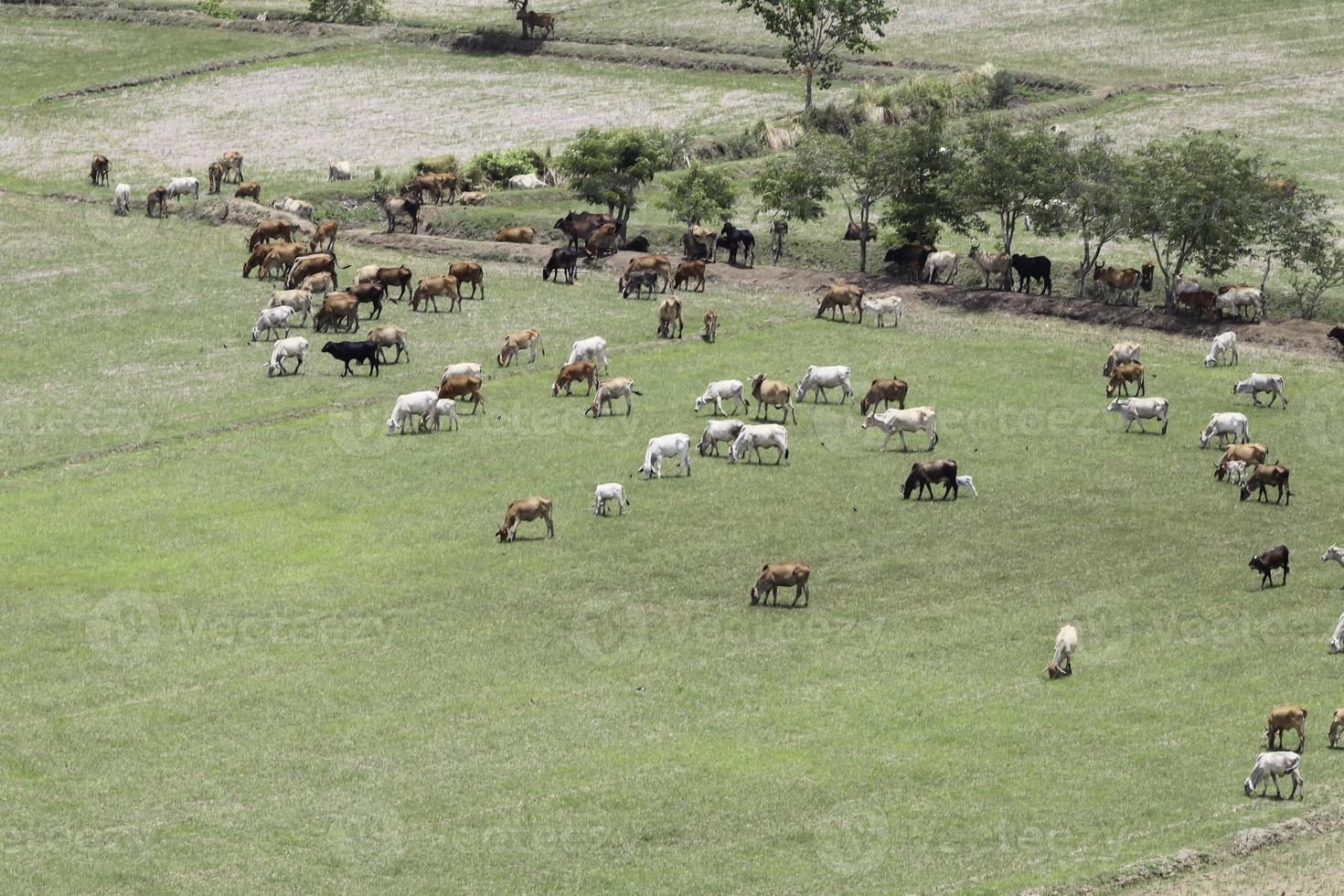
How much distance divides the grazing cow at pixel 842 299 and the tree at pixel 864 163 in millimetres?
7256

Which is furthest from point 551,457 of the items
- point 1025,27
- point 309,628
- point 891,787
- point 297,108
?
point 1025,27

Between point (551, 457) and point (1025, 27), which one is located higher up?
point (1025, 27)

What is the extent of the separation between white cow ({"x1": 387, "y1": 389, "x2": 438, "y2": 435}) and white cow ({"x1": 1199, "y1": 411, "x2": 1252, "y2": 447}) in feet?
66.5

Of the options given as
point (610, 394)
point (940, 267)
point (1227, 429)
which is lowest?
point (610, 394)

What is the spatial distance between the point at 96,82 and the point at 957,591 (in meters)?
85.8

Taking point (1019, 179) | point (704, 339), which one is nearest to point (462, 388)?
point (704, 339)

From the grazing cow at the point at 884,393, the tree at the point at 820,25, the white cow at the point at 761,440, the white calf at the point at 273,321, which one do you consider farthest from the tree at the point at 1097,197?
the tree at the point at 820,25

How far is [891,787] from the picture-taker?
31.3m

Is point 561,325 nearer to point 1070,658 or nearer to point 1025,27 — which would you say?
point 1070,658

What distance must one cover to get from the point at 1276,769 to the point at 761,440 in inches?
825

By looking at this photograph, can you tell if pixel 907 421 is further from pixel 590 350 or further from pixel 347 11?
pixel 347 11

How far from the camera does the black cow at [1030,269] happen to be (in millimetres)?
69375

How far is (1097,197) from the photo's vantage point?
222 feet

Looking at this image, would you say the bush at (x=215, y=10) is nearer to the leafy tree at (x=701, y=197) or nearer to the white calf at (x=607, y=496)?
the leafy tree at (x=701, y=197)
